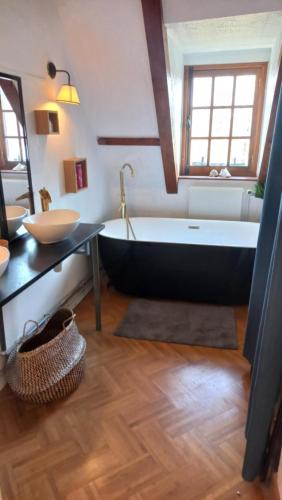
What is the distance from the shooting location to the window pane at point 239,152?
3629 millimetres

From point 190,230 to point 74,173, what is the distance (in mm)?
1491

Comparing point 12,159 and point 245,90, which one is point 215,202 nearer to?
point 245,90

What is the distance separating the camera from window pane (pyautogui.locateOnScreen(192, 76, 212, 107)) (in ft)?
11.4

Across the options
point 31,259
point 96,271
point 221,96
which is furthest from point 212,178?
point 31,259

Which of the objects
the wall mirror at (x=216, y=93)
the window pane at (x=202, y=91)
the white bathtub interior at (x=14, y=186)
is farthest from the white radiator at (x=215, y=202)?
the white bathtub interior at (x=14, y=186)

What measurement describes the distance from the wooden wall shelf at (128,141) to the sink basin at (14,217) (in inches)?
58.6

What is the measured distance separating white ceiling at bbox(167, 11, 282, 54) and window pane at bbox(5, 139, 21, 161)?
1390mm

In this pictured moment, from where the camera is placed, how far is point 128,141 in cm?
336

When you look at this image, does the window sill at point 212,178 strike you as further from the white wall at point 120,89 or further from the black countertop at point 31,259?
the black countertop at point 31,259

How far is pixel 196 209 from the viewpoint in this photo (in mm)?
3717

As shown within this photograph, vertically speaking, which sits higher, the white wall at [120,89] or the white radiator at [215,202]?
the white wall at [120,89]

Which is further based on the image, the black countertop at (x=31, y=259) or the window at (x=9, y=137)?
the window at (x=9, y=137)

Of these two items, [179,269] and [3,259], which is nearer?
[3,259]

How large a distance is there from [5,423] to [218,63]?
353cm
